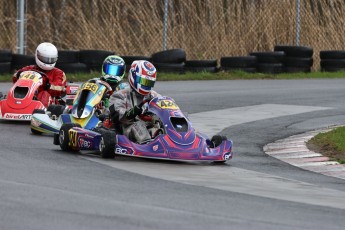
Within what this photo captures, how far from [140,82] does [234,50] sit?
Answer: 12455 millimetres

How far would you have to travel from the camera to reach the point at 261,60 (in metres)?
22.5

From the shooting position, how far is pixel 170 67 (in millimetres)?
21875

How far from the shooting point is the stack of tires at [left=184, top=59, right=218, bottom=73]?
877 inches

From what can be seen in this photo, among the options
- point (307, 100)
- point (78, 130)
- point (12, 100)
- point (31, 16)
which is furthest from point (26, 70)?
point (31, 16)

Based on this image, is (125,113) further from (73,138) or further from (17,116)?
(17,116)

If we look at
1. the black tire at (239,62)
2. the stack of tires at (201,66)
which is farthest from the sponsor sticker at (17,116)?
the black tire at (239,62)

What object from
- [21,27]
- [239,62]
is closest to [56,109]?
[21,27]

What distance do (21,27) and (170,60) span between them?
10.4ft

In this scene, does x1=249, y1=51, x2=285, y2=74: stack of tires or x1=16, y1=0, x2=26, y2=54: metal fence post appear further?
x1=249, y1=51, x2=285, y2=74: stack of tires

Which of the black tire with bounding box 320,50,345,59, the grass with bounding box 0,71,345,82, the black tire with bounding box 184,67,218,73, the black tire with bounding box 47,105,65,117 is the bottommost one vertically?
the grass with bounding box 0,71,345,82

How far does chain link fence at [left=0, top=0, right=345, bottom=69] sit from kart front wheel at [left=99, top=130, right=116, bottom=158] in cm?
1094

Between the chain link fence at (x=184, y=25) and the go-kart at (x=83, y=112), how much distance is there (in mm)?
8554

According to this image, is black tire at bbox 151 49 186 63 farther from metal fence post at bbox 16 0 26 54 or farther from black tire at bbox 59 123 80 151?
black tire at bbox 59 123 80 151

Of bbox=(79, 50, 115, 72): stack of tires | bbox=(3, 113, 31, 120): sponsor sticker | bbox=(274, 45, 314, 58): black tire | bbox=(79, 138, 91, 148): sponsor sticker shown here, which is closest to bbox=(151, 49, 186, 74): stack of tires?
bbox=(79, 50, 115, 72): stack of tires
